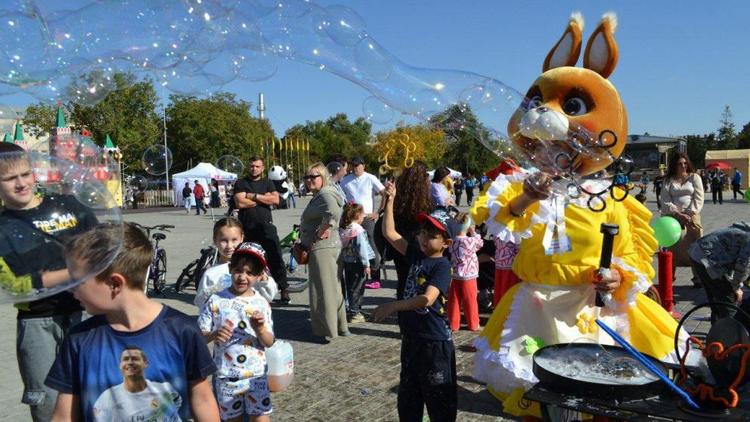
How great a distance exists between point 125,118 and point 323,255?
29040 millimetres

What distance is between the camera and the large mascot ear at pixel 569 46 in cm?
381

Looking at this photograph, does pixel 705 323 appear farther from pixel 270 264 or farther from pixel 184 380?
pixel 184 380

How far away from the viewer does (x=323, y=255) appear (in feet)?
19.4

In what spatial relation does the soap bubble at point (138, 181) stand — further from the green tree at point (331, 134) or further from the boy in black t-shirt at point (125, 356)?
the green tree at point (331, 134)

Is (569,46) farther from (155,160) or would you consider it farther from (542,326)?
(155,160)

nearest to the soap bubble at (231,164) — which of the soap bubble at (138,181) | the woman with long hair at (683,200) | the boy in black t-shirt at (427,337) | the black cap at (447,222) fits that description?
the soap bubble at (138,181)

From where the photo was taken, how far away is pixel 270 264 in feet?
23.5

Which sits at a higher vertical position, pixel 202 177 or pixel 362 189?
pixel 202 177

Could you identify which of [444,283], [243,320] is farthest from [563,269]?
[243,320]

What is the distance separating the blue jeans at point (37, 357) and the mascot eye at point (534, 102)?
9.29ft

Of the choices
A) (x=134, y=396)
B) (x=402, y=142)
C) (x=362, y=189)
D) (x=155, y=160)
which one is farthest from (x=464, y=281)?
(x=155, y=160)

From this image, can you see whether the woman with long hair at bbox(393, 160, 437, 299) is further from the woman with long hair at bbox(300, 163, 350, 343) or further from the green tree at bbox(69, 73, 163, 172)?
the green tree at bbox(69, 73, 163, 172)

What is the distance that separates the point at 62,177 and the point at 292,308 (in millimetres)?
4949

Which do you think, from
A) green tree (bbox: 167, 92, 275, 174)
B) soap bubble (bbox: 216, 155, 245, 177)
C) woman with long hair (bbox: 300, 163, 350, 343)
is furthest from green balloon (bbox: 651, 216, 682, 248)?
green tree (bbox: 167, 92, 275, 174)
